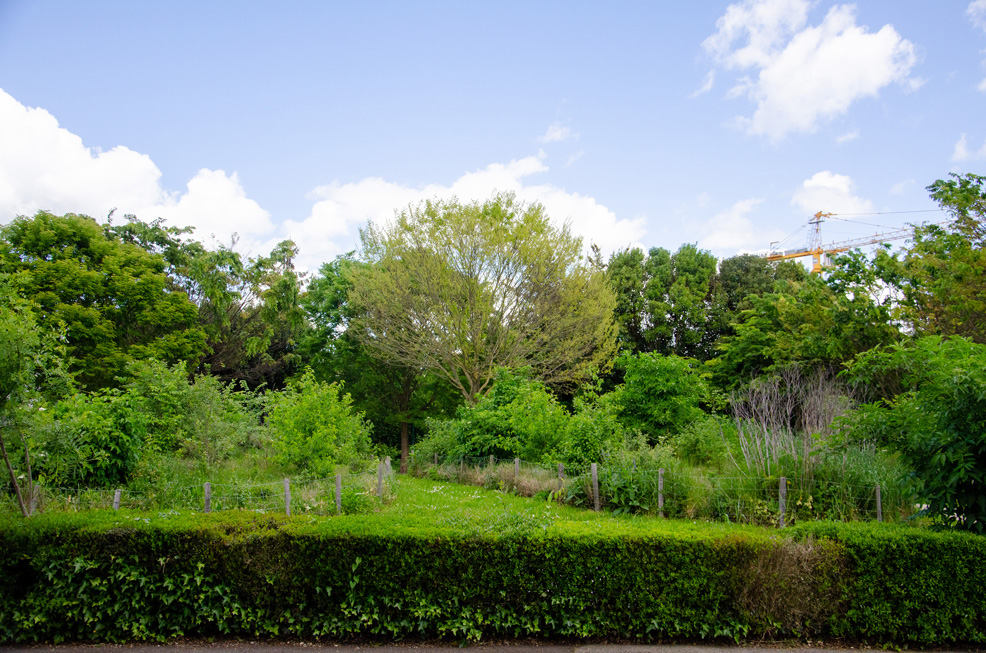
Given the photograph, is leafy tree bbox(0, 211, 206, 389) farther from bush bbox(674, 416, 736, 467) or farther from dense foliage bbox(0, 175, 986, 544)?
bush bbox(674, 416, 736, 467)

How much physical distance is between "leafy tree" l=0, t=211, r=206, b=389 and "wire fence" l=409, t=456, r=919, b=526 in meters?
16.0

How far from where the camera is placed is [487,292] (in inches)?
859

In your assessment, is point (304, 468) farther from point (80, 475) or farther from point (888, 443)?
point (888, 443)

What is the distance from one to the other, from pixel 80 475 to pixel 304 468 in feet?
13.6

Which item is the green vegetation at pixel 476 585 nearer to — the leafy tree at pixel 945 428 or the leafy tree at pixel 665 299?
the leafy tree at pixel 945 428

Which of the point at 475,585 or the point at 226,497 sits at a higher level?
the point at 475,585

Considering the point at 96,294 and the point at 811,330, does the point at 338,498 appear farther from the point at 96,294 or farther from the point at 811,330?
the point at 811,330

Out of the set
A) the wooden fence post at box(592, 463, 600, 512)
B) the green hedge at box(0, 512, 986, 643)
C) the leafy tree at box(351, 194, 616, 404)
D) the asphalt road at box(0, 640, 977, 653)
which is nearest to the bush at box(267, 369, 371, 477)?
the wooden fence post at box(592, 463, 600, 512)

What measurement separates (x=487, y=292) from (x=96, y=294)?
1406cm

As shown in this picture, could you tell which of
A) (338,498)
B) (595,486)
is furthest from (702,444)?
(338,498)

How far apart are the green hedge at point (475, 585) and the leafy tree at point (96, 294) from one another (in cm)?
1609

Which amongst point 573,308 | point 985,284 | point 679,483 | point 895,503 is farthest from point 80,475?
point 985,284

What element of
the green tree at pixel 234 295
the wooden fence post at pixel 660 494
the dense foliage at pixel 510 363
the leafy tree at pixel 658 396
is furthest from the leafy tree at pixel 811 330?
the green tree at pixel 234 295

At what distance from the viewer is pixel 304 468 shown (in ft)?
40.9
